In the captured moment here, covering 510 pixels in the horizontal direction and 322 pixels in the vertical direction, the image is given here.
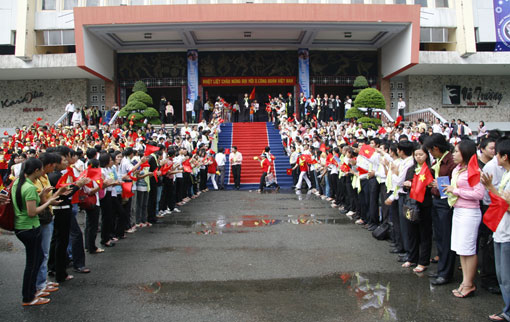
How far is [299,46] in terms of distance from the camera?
25641 millimetres

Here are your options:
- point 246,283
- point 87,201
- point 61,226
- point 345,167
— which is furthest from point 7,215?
point 345,167

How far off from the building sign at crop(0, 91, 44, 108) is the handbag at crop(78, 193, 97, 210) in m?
22.9

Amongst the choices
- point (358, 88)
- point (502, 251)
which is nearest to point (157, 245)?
point (502, 251)

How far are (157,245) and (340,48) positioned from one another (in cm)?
2205

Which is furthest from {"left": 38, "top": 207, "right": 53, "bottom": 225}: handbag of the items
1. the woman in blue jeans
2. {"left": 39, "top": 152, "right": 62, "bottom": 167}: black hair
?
{"left": 39, "top": 152, "right": 62, "bottom": 167}: black hair

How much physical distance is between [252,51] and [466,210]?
2321 centimetres

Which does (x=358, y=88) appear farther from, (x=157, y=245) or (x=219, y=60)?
(x=157, y=245)

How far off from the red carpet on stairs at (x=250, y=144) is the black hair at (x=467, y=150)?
1208 centimetres

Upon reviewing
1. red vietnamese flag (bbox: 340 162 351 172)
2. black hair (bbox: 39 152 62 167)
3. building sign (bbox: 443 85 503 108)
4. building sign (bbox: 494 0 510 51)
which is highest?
building sign (bbox: 494 0 510 51)

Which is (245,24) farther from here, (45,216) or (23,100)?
(45,216)

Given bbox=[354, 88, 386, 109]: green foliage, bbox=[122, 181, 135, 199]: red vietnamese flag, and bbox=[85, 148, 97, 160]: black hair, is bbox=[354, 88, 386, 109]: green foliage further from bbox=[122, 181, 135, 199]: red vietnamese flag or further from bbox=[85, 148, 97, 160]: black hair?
bbox=[85, 148, 97, 160]: black hair

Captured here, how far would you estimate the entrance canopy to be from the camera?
70.1ft

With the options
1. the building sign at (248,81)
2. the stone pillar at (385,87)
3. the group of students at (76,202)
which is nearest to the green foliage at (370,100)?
the stone pillar at (385,87)

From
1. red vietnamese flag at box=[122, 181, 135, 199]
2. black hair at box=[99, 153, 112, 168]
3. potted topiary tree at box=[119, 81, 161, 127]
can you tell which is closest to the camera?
black hair at box=[99, 153, 112, 168]
